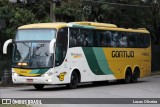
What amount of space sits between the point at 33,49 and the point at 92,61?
450 centimetres

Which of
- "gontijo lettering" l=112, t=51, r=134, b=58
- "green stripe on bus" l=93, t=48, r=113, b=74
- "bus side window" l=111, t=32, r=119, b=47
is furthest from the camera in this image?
"gontijo lettering" l=112, t=51, r=134, b=58

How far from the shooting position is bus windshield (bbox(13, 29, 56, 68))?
934 inches

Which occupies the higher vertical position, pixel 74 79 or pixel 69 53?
pixel 69 53

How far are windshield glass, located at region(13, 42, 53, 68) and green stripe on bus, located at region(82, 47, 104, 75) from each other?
10.1 feet

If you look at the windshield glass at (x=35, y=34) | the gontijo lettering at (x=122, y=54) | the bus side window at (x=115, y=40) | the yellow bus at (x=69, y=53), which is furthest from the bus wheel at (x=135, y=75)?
the windshield glass at (x=35, y=34)

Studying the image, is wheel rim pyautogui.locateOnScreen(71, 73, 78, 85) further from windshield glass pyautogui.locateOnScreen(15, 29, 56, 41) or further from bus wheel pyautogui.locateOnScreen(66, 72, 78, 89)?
windshield glass pyautogui.locateOnScreen(15, 29, 56, 41)

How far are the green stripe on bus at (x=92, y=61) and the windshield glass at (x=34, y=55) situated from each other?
3.09 m

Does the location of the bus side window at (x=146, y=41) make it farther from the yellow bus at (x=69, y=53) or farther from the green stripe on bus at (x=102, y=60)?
the green stripe on bus at (x=102, y=60)

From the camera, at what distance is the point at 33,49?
78.5 feet

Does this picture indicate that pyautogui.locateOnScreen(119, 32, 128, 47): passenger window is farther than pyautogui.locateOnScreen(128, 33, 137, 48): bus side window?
No

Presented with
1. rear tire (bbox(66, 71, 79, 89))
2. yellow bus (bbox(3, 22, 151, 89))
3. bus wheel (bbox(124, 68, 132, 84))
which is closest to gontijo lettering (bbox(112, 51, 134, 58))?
yellow bus (bbox(3, 22, 151, 89))

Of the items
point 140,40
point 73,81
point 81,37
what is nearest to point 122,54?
point 140,40

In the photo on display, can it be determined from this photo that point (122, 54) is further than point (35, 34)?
Yes

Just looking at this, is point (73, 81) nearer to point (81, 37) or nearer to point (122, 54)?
point (81, 37)
